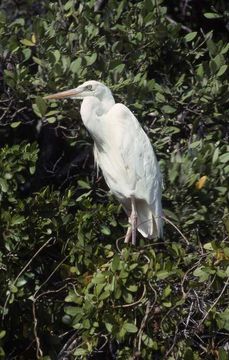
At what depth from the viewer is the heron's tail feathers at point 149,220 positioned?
4953 mm

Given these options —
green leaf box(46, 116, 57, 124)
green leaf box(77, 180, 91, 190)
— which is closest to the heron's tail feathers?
green leaf box(77, 180, 91, 190)

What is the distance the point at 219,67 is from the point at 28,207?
4.32 feet

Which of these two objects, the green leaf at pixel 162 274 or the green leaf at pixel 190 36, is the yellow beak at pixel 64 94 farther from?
the green leaf at pixel 162 274

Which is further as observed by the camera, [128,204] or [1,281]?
[128,204]

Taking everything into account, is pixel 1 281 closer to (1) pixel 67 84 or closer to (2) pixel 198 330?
(2) pixel 198 330

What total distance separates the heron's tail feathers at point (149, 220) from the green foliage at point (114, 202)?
49 millimetres

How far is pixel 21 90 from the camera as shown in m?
4.95

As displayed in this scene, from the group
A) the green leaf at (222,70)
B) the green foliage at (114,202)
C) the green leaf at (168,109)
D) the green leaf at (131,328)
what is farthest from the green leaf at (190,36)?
the green leaf at (131,328)

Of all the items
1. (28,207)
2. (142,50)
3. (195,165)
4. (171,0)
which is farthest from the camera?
(171,0)

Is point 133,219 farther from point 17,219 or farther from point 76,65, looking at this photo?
point 17,219

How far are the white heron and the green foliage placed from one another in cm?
7

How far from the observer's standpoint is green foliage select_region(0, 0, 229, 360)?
4168 mm

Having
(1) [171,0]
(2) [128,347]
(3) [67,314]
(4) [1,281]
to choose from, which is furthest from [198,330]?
(1) [171,0]

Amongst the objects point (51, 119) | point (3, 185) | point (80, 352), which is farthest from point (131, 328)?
point (51, 119)
